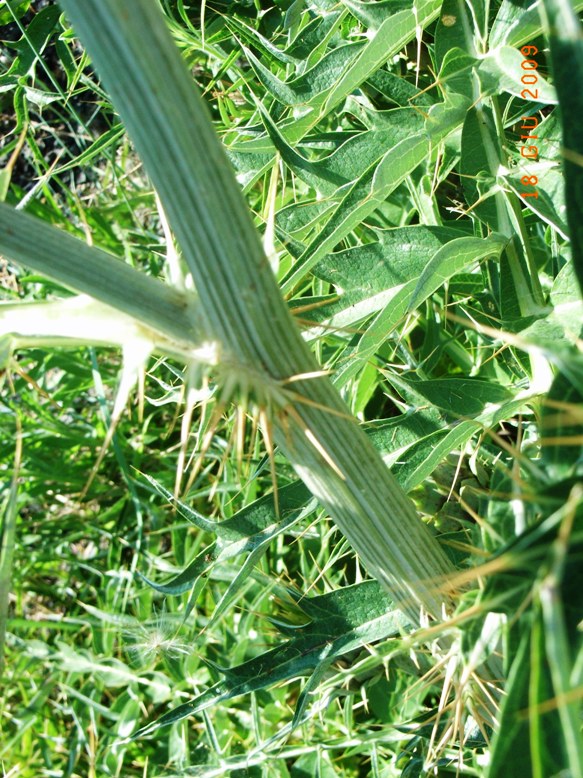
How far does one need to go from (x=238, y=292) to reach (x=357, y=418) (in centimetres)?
32

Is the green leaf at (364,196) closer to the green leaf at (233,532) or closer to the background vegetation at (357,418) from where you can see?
the background vegetation at (357,418)

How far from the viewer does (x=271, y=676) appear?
2.86ft

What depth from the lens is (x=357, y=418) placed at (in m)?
0.80

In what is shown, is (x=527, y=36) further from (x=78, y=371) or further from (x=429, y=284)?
(x=78, y=371)

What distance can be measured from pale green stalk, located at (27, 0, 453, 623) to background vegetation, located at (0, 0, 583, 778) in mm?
34

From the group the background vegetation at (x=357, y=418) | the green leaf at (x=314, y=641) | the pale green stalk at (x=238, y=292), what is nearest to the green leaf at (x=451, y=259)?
the background vegetation at (x=357, y=418)

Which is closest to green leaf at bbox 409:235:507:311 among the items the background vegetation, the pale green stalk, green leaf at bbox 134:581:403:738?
the background vegetation

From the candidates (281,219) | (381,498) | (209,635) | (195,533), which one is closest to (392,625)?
(381,498)

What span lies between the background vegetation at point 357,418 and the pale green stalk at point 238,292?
0.03 metres

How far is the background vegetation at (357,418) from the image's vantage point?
51cm

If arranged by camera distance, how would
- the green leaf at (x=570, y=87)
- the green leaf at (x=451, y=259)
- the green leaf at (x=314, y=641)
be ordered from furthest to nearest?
the green leaf at (x=314, y=641) → the green leaf at (x=451, y=259) → the green leaf at (x=570, y=87)

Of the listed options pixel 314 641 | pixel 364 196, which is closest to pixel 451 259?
pixel 364 196
